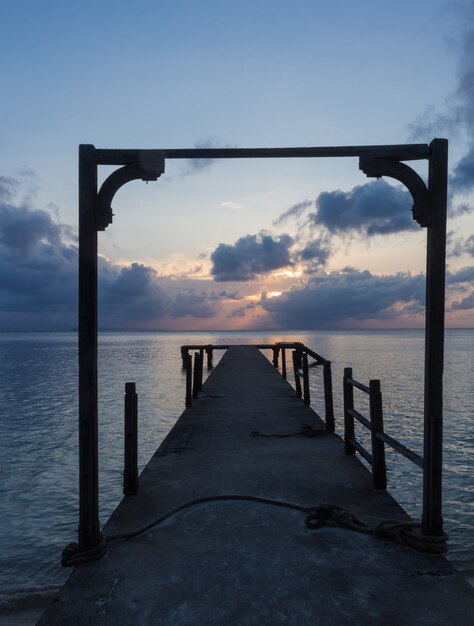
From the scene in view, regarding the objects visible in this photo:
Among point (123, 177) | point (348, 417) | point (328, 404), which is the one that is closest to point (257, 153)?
point (123, 177)

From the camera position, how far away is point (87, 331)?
461 cm

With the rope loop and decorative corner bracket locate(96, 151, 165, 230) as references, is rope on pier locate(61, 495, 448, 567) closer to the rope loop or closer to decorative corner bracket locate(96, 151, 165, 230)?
the rope loop

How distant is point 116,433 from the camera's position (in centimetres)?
1816

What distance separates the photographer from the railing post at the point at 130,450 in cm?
606

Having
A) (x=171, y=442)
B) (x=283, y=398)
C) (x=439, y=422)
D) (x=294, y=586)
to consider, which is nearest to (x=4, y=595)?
(x=171, y=442)

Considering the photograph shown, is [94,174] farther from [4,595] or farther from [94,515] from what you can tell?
[4,595]

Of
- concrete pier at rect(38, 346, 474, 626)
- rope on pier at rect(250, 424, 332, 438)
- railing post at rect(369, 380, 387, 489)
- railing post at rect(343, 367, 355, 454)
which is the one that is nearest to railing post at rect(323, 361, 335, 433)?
rope on pier at rect(250, 424, 332, 438)

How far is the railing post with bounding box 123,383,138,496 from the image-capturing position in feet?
19.9

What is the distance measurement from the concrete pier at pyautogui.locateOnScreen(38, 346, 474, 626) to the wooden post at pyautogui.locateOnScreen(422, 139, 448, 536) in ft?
2.04

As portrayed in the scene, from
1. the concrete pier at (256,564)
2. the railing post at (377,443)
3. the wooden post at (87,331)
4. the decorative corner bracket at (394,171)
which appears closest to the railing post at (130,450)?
the concrete pier at (256,564)

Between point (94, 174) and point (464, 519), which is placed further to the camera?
point (464, 519)

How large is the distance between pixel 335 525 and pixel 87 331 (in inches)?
123

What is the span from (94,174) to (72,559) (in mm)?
3522

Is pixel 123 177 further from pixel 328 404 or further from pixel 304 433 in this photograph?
pixel 328 404
